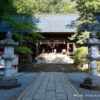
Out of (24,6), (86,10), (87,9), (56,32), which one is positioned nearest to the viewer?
(87,9)

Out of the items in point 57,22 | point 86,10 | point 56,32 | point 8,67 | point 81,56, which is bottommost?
point 8,67

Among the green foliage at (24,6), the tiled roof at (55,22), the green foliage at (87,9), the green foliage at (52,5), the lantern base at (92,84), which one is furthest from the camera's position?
the green foliage at (52,5)

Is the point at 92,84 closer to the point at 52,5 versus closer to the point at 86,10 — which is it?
the point at 86,10

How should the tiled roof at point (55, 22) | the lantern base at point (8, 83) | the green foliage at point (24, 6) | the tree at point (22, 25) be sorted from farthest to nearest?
the tiled roof at point (55, 22) < the green foliage at point (24, 6) < the tree at point (22, 25) < the lantern base at point (8, 83)

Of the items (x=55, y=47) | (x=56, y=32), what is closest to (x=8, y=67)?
(x=56, y=32)

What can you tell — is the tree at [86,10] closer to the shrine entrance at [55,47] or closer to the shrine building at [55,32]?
the shrine building at [55,32]

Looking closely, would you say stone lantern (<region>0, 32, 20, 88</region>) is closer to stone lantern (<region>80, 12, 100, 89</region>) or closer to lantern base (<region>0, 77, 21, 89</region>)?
lantern base (<region>0, 77, 21, 89</region>)

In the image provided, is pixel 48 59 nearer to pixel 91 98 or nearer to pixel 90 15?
pixel 90 15

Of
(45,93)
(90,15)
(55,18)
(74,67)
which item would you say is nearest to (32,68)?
(74,67)

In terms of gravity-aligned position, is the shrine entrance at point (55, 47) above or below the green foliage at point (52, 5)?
below

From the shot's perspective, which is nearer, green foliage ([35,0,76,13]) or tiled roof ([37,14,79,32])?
tiled roof ([37,14,79,32])

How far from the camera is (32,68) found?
85.8ft

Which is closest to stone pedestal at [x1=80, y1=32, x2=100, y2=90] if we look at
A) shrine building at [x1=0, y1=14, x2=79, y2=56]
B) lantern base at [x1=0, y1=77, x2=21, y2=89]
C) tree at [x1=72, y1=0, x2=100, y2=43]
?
lantern base at [x1=0, y1=77, x2=21, y2=89]

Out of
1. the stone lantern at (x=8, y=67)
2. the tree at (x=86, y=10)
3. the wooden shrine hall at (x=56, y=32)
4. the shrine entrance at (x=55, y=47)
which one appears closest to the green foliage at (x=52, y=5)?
the wooden shrine hall at (x=56, y=32)
